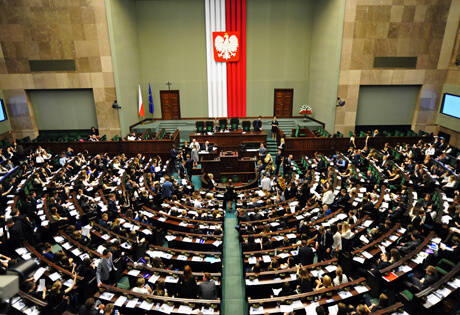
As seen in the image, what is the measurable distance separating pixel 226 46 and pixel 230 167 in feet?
36.2

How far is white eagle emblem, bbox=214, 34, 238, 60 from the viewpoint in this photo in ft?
72.7

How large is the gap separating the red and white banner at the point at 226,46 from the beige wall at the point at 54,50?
7586 mm

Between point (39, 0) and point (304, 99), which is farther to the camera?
point (304, 99)

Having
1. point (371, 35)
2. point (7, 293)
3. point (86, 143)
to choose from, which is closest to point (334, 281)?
point (7, 293)

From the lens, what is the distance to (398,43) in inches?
720

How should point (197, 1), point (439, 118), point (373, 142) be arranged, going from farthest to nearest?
1. point (197, 1)
2. point (439, 118)
3. point (373, 142)

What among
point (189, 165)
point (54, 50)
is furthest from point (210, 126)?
point (54, 50)

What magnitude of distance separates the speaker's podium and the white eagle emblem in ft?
33.2

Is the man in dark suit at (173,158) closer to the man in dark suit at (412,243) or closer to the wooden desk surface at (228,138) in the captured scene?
the wooden desk surface at (228,138)

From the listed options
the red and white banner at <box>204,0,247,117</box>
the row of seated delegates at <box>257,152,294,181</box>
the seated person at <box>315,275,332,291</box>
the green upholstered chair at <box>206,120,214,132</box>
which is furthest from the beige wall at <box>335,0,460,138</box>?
the seated person at <box>315,275,332,291</box>

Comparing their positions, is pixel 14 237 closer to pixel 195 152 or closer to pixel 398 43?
pixel 195 152

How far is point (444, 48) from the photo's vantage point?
18281mm

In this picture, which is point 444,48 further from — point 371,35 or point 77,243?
point 77,243

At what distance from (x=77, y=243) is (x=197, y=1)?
1915cm
